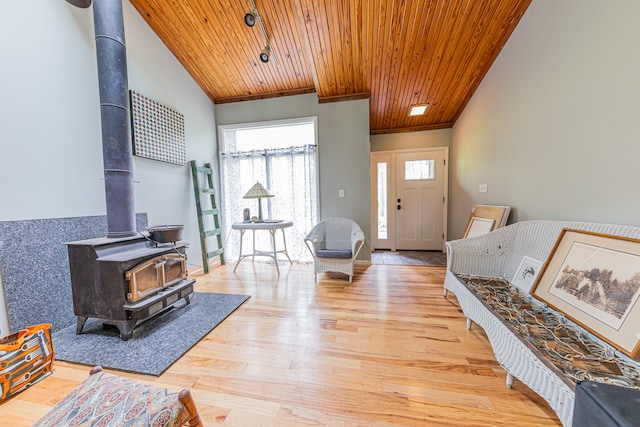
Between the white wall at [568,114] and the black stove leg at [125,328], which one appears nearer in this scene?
the white wall at [568,114]

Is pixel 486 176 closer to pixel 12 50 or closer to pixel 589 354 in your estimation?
pixel 589 354

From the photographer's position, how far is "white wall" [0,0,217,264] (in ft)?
5.02

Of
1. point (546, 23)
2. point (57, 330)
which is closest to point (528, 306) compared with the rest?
point (546, 23)

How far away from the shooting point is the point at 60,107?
1.78 m

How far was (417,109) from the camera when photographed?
3.61 meters

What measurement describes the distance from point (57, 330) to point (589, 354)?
11.1 ft

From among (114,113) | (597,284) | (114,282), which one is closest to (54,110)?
(114,113)

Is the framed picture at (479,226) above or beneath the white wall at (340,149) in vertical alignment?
beneath

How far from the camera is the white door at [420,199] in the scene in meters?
4.09

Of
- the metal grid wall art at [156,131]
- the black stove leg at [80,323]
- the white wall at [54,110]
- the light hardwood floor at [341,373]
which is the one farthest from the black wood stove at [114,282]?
the metal grid wall art at [156,131]

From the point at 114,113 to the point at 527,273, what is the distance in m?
3.43

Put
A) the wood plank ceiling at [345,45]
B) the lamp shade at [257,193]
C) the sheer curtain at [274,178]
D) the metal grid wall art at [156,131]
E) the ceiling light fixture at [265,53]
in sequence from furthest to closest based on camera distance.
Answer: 1. the sheer curtain at [274,178]
2. the lamp shade at [257,193]
3. the ceiling light fixture at [265,53]
4. the metal grid wall art at [156,131]
5. the wood plank ceiling at [345,45]

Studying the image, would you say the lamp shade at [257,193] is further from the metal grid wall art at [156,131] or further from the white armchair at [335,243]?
the metal grid wall art at [156,131]

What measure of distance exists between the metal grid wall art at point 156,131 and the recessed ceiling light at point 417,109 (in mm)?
3476
